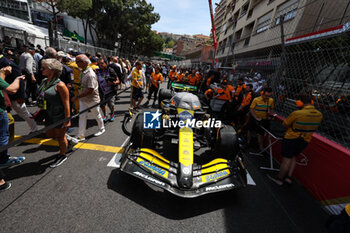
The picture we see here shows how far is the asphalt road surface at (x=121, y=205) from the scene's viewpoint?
1.86 m

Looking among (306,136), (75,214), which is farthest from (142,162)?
(306,136)

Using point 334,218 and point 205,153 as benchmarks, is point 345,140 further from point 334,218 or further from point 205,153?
point 205,153

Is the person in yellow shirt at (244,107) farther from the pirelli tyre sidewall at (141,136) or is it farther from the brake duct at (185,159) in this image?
the pirelli tyre sidewall at (141,136)

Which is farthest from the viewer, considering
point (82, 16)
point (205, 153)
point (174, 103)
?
point (82, 16)

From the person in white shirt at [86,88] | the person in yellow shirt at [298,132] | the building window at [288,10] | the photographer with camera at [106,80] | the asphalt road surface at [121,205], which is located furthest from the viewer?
the building window at [288,10]

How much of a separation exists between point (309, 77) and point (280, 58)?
118 cm

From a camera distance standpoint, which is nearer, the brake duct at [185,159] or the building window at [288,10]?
the brake duct at [185,159]

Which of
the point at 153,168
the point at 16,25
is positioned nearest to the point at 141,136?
the point at 153,168

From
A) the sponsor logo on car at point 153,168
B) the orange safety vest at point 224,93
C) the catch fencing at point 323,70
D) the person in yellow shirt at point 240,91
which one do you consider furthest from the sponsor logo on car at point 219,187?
the person in yellow shirt at point 240,91

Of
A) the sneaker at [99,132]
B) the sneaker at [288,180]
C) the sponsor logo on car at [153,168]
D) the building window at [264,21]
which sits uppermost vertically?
the building window at [264,21]

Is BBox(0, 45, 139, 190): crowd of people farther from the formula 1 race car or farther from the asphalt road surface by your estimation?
the formula 1 race car

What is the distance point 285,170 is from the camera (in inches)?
118

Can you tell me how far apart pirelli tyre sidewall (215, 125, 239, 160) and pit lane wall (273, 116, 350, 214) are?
1.35 metres

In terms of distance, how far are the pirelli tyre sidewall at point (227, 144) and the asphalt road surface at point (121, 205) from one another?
65cm
